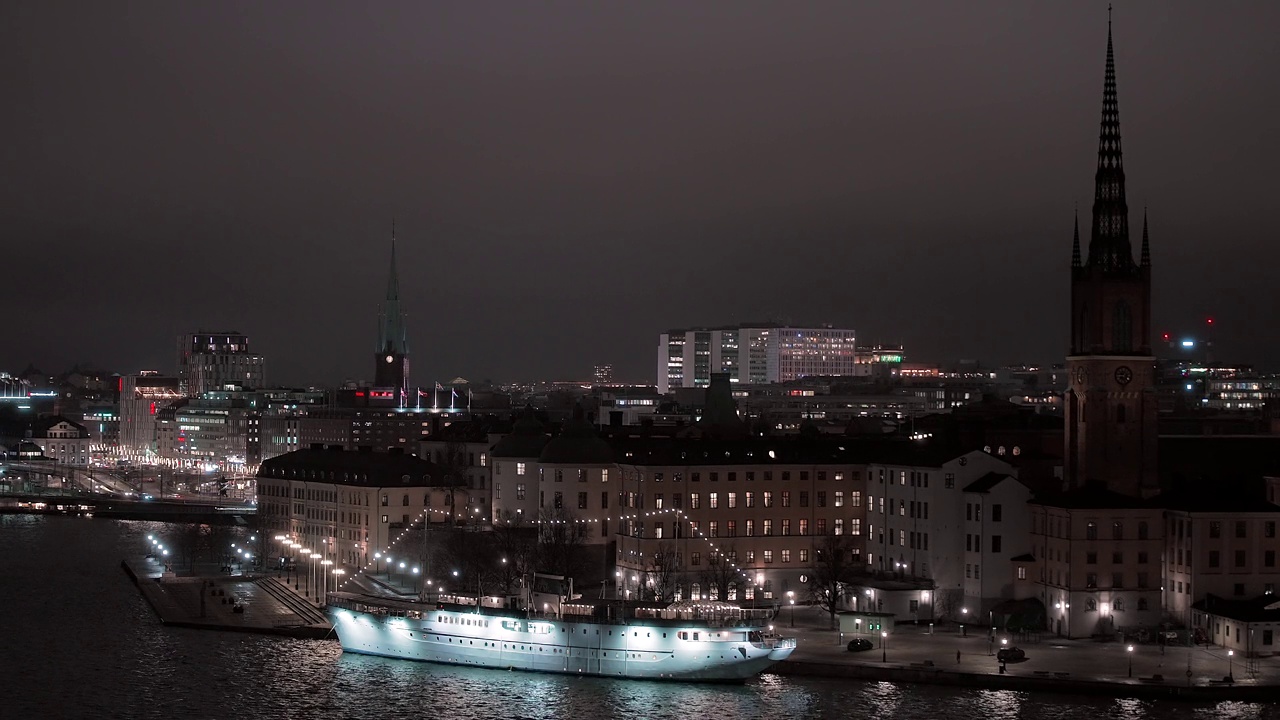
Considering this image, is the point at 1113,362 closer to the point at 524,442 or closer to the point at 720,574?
the point at 720,574

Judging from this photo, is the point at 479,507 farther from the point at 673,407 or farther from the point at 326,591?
the point at 673,407

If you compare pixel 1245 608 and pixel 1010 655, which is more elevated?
pixel 1245 608

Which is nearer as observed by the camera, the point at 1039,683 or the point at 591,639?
the point at 1039,683

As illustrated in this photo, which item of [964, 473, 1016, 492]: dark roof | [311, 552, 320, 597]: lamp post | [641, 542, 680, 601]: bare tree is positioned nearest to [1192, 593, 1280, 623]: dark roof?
[964, 473, 1016, 492]: dark roof

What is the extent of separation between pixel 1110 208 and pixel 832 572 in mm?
17117

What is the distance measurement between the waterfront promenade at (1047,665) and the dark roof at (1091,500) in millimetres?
4562

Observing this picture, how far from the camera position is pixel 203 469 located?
192 metres

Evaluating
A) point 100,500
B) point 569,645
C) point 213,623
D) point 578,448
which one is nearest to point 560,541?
point 578,448

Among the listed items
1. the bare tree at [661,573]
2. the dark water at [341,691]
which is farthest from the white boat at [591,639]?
the bare tree at [661,573]

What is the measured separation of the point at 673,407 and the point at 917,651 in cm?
13651

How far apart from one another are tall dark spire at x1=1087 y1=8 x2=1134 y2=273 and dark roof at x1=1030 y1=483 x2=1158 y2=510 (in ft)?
29.2

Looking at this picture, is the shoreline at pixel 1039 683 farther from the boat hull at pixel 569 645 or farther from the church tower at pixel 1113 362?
the church tower at pixel 1113 362

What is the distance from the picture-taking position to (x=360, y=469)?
92.2 metres

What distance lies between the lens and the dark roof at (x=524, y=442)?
84.4 m
